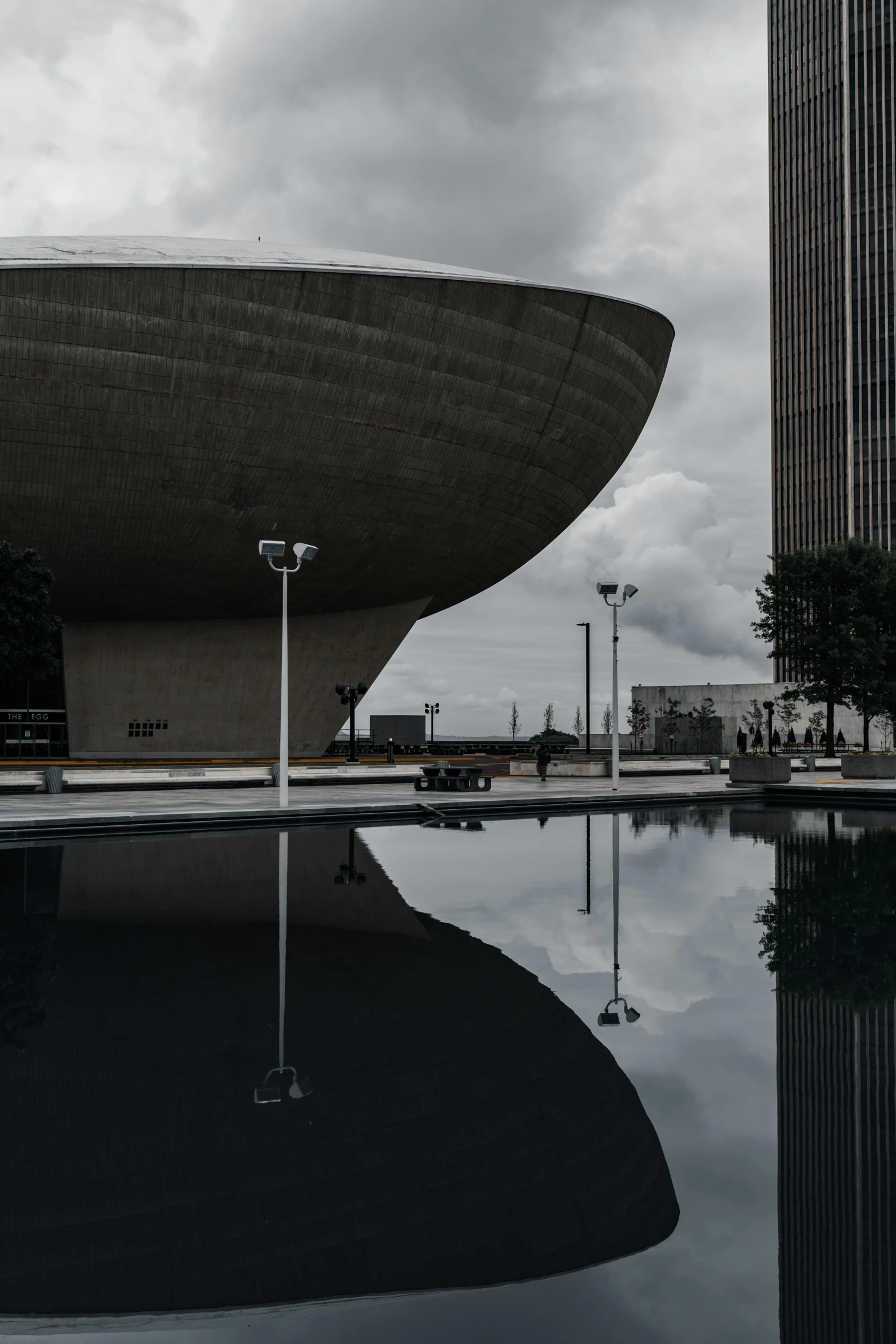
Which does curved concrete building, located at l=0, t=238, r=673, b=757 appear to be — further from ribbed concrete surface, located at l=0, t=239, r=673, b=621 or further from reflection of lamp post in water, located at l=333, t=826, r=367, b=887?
reflection of lamp post in water, located at l=333, t=826, r=367, b=887

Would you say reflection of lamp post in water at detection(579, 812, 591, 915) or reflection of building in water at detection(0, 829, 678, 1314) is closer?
reflection of building in water at detection(0, 829, 678, 1314)

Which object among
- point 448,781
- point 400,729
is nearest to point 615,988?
point 448,781

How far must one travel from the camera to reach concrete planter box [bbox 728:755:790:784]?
27984 mm

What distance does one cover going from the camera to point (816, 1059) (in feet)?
15.4

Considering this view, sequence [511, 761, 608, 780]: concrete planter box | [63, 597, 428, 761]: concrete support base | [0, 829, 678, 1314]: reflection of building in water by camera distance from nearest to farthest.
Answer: [0, 829, 678, 1314]: reflection of building in water < [511, 761, 608, 780]: concrete planter box < [63, 597, 428, 761]: concrete support base

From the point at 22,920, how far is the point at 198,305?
956 inches

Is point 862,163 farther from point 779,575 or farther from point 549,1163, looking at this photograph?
point 549,1163

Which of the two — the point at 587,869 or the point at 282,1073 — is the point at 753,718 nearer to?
the point at 587,869

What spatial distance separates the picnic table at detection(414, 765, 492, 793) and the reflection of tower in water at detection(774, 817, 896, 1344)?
Result: 17573 mm

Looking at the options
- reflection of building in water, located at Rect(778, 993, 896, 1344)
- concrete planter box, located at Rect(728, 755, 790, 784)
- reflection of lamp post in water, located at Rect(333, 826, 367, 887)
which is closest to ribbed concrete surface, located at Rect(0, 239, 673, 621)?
concrete planter box, located at Rect(728, 755, 790, 784)

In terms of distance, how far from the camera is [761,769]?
28.0m

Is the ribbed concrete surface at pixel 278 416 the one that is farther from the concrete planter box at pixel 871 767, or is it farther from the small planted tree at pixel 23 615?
the concrete planter box at pixel 871 767

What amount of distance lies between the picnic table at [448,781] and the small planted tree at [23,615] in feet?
35.9

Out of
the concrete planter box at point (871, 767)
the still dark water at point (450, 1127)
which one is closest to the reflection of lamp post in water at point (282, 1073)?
the still dark water at point (450, 1127)
